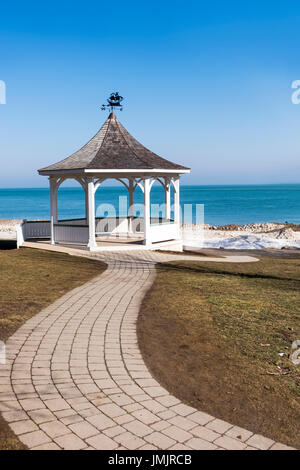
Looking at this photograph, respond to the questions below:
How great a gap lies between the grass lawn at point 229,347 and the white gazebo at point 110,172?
21.8ft

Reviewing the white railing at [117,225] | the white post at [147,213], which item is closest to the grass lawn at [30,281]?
the white post at [147,213]

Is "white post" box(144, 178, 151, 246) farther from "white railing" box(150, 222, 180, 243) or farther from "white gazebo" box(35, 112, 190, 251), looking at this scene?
"white railing" box(150, 222, 180, 243)

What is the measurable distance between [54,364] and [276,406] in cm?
306

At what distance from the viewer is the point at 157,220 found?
68.9 feet

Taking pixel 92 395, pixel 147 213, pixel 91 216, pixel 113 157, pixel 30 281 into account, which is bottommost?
pixel 92 395

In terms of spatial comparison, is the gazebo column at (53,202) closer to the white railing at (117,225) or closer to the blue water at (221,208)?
the white railing at (117,225)

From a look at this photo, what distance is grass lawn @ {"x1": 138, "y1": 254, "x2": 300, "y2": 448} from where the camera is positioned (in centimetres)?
474

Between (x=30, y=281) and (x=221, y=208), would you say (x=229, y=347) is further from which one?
(x=221, y=208)

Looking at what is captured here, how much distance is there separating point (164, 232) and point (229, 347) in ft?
40.8

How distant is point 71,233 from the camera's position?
1827 centimetres

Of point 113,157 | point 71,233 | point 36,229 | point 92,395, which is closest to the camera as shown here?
point 92,395

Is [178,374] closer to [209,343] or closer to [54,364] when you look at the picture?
[209,343]

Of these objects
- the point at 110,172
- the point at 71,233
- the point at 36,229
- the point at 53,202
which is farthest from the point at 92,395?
the point at 36,229

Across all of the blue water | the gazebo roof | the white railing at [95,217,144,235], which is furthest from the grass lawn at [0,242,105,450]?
the blue water
